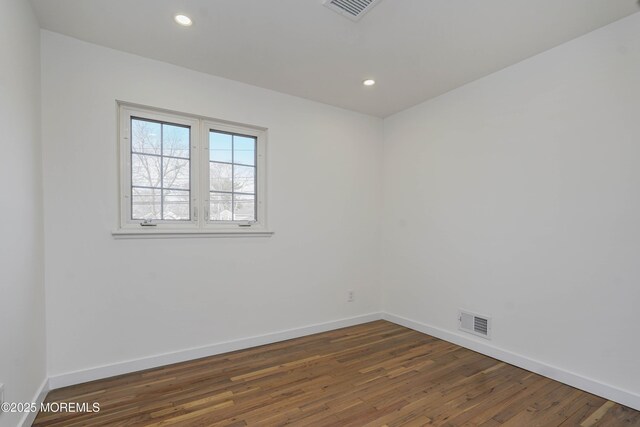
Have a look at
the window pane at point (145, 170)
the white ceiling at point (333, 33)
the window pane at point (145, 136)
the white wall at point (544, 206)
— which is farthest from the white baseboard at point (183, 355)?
the white ceiling at point (333, 33)

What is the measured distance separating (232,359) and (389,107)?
10.6 feet

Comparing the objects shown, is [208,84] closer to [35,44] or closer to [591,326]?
[35,44]

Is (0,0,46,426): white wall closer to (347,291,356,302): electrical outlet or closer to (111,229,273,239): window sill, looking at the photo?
(111,229,273,239): window sill

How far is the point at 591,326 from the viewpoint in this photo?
7.47 ft

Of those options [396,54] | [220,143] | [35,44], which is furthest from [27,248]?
[396,54]

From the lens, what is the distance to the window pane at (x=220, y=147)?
9.89 ft

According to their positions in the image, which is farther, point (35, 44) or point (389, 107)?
point (389, 107)

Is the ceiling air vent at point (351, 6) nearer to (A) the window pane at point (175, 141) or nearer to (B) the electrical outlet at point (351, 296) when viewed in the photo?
(A) the window pane at point (175, 141)

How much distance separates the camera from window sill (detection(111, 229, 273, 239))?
2516 mm

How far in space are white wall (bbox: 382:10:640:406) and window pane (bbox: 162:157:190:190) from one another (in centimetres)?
253

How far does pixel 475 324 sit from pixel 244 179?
8.97 ft

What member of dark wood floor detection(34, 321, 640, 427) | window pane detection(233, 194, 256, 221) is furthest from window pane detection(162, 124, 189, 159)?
dark wood floor detection(34, 321, 640, 427)

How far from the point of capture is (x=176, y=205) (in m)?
2.82

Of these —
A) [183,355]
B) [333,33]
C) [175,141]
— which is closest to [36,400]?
[183,355]
